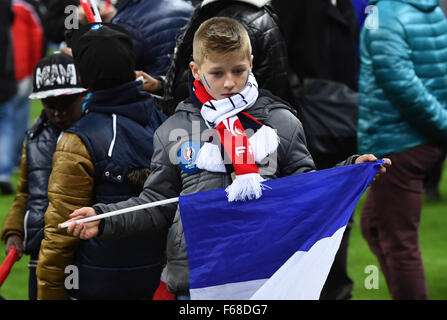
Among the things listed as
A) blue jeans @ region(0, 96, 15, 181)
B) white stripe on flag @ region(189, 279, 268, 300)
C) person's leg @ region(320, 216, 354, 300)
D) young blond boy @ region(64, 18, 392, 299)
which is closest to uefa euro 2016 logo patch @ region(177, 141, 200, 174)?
young blond boy @ region(64, 18, 392, 299)

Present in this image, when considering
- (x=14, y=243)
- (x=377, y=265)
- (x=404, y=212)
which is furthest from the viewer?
(x=377, y=265)

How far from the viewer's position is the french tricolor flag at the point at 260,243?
362 centimetres

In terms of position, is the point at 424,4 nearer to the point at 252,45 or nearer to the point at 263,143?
the point at 252,45

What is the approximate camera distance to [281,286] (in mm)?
3613

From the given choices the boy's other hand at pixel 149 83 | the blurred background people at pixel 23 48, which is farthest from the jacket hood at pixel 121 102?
the blurred background people at pixel 23 48

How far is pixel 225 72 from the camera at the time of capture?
3.63 metres

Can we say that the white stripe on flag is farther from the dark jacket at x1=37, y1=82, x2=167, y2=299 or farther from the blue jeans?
the blue jeans

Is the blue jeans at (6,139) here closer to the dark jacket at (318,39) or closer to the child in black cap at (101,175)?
the dark jacket at (318,39)

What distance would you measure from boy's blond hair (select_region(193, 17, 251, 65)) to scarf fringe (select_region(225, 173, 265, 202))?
0.49m

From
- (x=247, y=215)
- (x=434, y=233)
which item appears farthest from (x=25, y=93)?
(x=247, y=215)

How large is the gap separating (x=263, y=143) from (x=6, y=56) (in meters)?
7.10

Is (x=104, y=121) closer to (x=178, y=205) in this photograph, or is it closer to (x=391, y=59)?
(x=178, y=205)

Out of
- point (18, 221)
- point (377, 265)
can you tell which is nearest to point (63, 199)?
point (18, 221)

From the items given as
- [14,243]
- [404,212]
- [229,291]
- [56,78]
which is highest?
[56,78]
